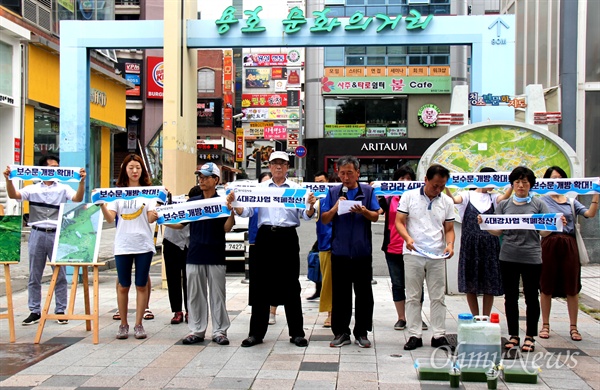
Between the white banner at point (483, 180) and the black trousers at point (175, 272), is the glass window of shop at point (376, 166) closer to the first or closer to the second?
the black trousers at point (175, 272)

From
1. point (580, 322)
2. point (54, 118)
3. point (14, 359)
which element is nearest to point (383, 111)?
point (54, 118)

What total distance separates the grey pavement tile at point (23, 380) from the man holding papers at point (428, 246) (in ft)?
11.2

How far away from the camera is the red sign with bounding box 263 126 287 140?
158 feet

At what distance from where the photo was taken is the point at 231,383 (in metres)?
5.41

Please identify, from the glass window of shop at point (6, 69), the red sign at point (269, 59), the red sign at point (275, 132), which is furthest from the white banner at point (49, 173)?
the red sign at point (269, 59)

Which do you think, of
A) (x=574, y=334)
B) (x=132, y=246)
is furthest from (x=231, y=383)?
(x=574, y=334)

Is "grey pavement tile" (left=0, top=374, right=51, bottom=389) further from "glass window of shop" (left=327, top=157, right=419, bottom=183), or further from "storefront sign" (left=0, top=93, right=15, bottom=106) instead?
"glass window of shop" (left=327, top=157, right=419, bottom=183)

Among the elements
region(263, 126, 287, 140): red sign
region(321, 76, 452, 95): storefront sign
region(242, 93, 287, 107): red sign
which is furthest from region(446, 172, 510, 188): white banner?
region(242, 93, 287, 107): red sign

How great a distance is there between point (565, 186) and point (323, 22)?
16.7ft

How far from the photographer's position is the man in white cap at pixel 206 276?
6.90 meters

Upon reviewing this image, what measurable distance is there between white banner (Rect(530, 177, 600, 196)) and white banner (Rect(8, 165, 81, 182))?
5.13m

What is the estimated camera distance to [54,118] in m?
24.7

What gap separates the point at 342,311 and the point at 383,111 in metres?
35.1

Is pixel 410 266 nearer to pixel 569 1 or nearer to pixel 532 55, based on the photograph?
pixel 569 1
